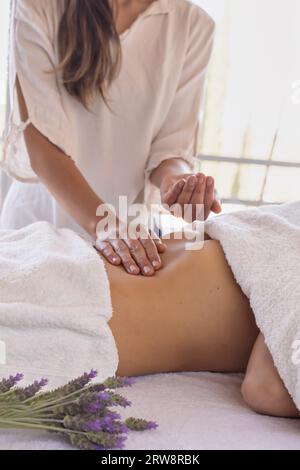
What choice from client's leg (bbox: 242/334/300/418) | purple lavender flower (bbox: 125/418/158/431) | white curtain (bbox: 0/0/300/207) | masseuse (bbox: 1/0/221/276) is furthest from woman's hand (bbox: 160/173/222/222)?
white curtain (bbox: 0/0/300/207)

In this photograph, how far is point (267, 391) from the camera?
2.70 feet

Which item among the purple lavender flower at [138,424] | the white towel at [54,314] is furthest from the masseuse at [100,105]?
the purple lavender flower at [138,424]

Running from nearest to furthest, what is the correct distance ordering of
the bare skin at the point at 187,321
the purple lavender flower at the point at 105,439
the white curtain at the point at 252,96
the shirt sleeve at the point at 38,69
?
the purple lavender flower at the point at 105,439
the bare skin at the point at 187,321
the shirt sleeve at the point at 38,69
the white curtain at the point at 252,96

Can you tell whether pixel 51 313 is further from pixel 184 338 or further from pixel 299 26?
pixel 299 26

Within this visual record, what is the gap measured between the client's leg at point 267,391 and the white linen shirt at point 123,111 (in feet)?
2.54

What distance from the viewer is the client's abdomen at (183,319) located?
0.90m

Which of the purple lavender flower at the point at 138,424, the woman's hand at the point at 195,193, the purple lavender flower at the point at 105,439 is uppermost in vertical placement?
the woman's hand at the point at 195,193

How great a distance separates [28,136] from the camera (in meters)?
1.39

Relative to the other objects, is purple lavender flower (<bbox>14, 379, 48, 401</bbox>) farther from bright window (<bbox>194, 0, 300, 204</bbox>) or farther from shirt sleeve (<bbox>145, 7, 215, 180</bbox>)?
bright window (<bbox>194, 0, 300, 204</bbox>)

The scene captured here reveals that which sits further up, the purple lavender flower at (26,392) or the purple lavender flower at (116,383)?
the purple lavender flower at (116,383)

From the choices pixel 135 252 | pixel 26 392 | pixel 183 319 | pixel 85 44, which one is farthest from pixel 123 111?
pixel 26 392

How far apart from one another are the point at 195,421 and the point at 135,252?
1.16 feet

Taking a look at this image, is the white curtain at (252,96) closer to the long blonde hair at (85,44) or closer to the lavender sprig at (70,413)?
the long blonde hair at (85,44)

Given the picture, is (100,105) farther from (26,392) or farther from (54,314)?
(26,392)
